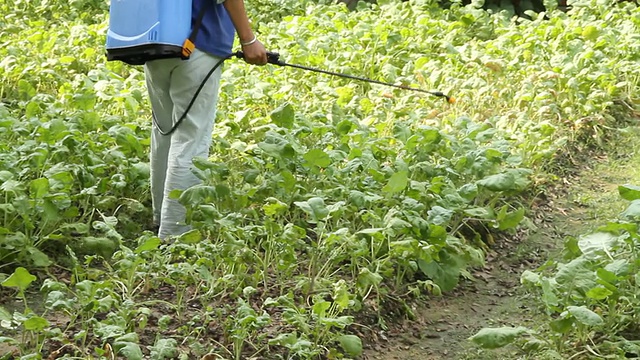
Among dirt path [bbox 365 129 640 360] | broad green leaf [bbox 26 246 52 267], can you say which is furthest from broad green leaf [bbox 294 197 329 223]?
broad green leaf [bbox 26 246 52 267]

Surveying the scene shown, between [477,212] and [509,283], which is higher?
[477,212]

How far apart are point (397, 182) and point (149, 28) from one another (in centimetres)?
134

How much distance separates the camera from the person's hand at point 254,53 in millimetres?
4496

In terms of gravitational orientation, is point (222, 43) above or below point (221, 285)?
above

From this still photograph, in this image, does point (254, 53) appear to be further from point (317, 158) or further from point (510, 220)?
point (510, 220)

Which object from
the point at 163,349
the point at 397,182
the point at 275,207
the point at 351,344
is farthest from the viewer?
the point at 397,182

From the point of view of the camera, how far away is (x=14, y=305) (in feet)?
13.6

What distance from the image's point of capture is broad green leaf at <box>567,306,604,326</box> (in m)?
3.60

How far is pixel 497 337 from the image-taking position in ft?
12.2

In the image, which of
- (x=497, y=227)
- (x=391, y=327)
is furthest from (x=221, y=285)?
(x=497, y=227)

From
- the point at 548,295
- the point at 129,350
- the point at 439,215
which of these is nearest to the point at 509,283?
the point at 439,215

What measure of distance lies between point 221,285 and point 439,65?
382 centimetres

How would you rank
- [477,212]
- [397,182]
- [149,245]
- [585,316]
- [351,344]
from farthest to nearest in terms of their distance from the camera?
[477,212] < [397,182] < [149,245] < [351,344] < [585,316]

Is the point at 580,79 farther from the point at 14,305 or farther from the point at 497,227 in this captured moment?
the point at 14,305
